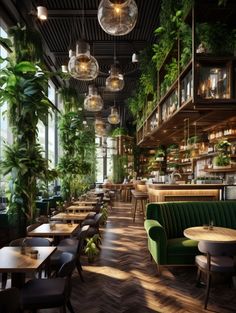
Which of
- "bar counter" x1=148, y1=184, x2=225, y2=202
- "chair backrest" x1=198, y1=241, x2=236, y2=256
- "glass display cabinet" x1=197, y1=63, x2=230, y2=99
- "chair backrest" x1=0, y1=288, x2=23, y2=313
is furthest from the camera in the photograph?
"bar counter" x1=148, y1=184, x2=225, y2=202

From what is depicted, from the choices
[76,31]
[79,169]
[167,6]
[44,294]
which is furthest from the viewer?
[79,169]

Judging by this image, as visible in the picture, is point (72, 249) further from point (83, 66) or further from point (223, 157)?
point (223, 157)

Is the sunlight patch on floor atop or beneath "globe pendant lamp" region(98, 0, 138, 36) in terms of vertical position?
beneath

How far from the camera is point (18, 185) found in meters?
5.70

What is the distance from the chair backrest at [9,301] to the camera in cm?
203

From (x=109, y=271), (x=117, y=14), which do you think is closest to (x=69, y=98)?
(x=109, y=271)

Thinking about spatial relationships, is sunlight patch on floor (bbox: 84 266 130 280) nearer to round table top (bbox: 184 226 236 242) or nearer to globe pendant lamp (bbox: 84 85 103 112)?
round table top (bbox: 184 226 236 242)

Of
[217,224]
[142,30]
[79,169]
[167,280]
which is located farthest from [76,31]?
[167,280]

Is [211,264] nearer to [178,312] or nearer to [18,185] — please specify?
[178,312]

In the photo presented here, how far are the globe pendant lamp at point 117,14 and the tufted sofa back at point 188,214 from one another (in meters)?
2.92

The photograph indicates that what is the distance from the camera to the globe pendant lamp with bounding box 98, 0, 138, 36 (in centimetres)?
367

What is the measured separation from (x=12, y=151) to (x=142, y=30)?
541 centimetres

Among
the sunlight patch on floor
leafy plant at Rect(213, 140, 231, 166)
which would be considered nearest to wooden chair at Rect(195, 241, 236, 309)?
the sunlight patch on floor

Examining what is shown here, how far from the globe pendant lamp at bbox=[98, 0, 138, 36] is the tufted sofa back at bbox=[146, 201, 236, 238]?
2.92 metres
